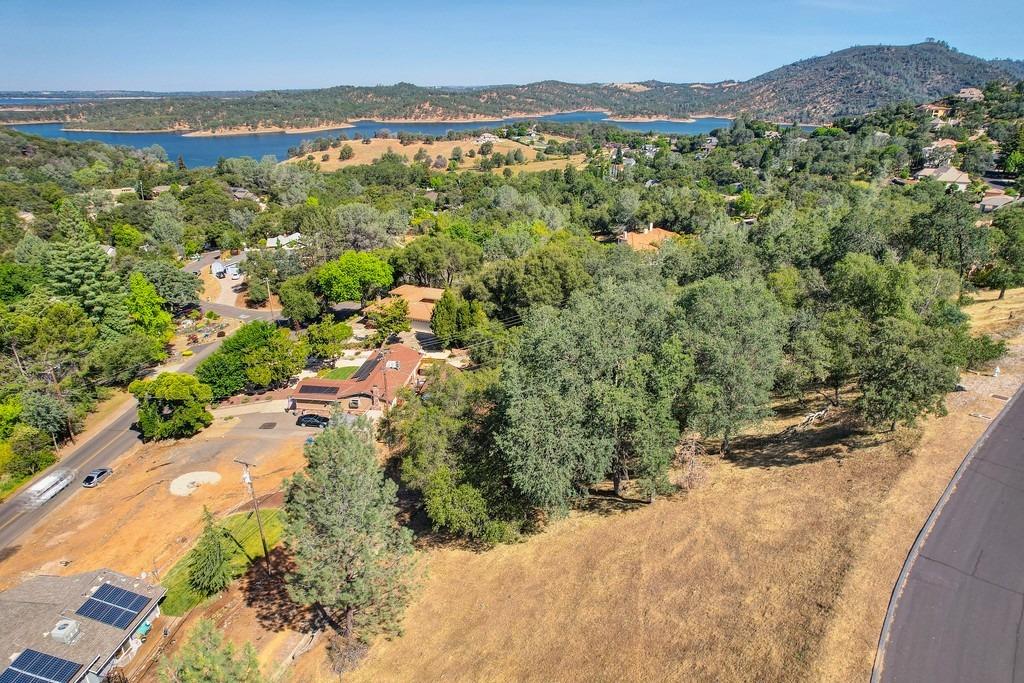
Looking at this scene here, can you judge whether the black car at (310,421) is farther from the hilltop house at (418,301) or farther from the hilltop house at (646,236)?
the hilltop house at (646,236)

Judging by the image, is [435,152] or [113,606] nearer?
[113,606]

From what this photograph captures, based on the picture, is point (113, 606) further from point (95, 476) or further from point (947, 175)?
point (947, 175)

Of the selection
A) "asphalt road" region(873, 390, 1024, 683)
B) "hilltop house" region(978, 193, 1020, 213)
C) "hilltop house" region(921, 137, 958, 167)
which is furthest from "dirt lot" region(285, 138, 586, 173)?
"asphalt road" region(873, 390, 1024, 683)

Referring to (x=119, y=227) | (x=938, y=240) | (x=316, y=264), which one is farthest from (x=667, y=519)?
(x=119, y=227)

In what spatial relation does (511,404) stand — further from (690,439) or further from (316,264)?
(316,264)

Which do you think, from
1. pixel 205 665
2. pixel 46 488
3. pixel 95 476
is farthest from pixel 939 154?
pixel 46 488

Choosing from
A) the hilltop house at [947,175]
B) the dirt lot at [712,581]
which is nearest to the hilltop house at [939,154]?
the hilltop house at [947,175]
